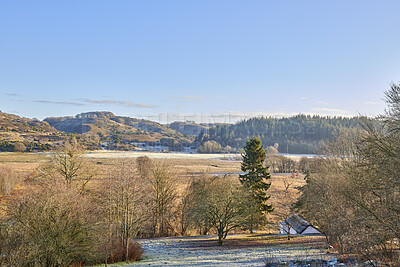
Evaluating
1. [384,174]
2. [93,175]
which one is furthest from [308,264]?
[93,175]

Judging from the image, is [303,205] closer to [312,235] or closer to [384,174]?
[312,235]

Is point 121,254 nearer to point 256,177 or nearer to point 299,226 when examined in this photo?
point 256,177

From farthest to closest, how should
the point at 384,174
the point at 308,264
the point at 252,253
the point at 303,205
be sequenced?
the point at 303,205 → the point at 252,253 → the point at 308,264 → the point at 384,174

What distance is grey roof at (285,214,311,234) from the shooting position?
36.7 metres

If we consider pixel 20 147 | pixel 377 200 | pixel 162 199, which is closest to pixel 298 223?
pixel 162 199

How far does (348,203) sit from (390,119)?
608cm

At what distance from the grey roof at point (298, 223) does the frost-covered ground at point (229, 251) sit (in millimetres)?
2994

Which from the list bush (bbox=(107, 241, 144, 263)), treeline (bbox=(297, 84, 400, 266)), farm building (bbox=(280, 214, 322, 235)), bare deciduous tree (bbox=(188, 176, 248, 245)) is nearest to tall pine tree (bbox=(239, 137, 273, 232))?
farm building (bbox=(280, 214, 322, 235))

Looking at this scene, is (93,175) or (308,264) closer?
(308,264)

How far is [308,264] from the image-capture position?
1812cm

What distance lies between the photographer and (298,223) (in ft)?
122

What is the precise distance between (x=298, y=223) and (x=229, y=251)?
13.4 m

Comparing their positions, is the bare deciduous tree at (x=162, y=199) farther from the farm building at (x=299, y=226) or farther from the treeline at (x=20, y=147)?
the treeline at (x=20, y=147)

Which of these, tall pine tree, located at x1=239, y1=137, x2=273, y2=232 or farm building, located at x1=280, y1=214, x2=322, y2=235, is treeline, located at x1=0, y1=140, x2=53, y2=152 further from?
farm building, located at x1=280, y1=214, x2=322, y2=235
